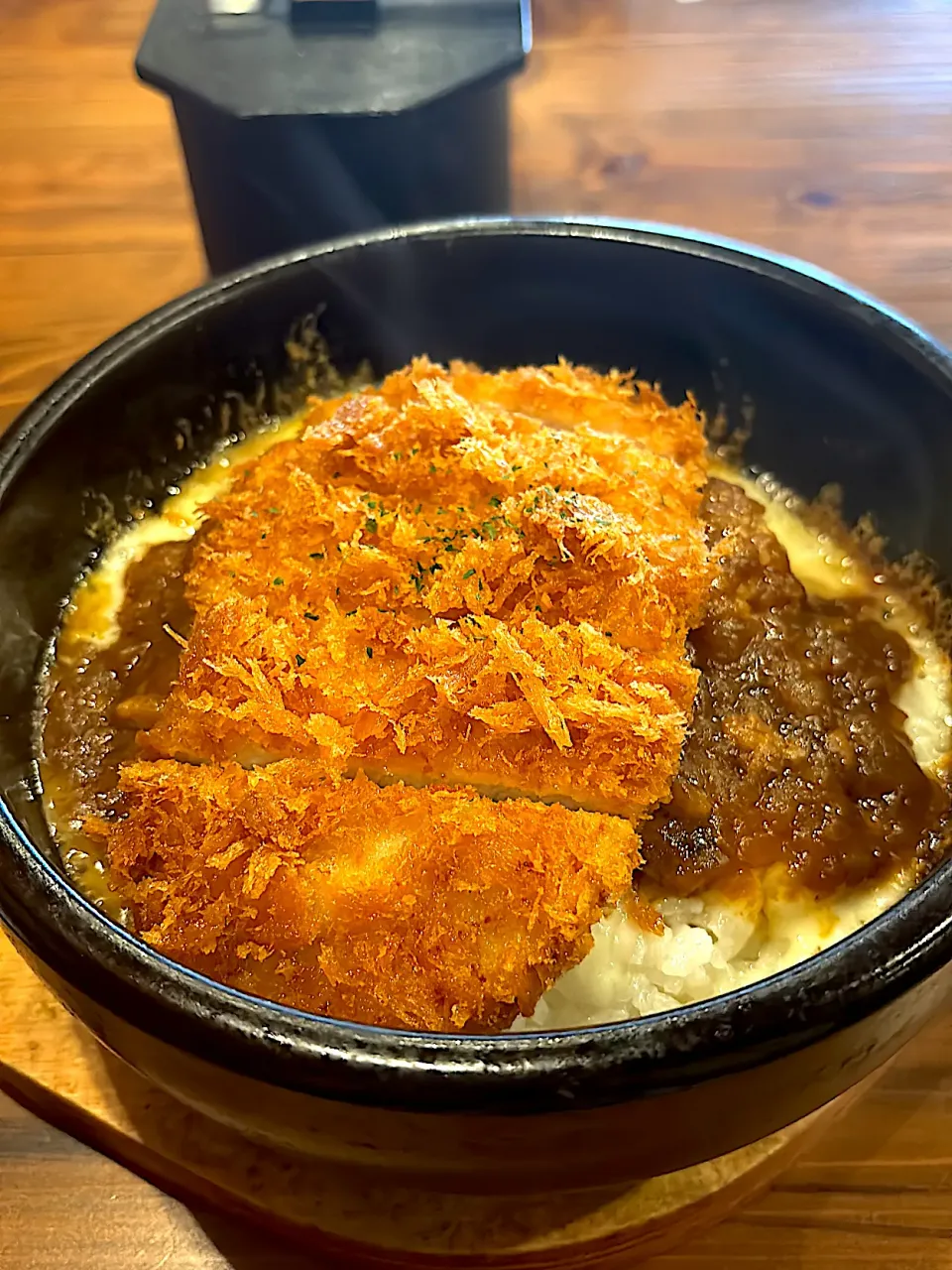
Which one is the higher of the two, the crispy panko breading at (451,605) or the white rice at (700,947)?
the crispy panko breading at (451,605)

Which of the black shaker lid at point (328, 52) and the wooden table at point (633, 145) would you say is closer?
the black shaker lid at point (328, 52)

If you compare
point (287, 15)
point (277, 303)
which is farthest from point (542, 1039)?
point (287, 15)

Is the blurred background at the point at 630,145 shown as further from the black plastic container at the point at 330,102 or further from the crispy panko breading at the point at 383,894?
the crispy panko breading at the point at 383,894

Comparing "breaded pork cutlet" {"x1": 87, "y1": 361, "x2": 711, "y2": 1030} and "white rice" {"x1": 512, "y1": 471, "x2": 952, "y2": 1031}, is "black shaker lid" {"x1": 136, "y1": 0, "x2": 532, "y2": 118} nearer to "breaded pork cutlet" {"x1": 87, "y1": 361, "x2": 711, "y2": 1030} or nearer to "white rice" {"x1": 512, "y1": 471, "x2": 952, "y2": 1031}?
"breaded pork cutlet" {"x1": 87, "y1": 361, "x2": 711, "y2": 1030}

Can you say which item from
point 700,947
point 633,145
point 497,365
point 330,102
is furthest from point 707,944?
point 633,145

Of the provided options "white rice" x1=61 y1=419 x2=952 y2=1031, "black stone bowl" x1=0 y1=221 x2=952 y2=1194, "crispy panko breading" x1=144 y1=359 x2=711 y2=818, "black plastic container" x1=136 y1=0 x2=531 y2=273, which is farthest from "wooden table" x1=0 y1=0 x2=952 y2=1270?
"white rice" x1=61 y1=419 x2=952 y2=1031

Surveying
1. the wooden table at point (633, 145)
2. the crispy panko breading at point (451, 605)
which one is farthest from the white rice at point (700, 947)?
the wooden table at point (633, 145)
